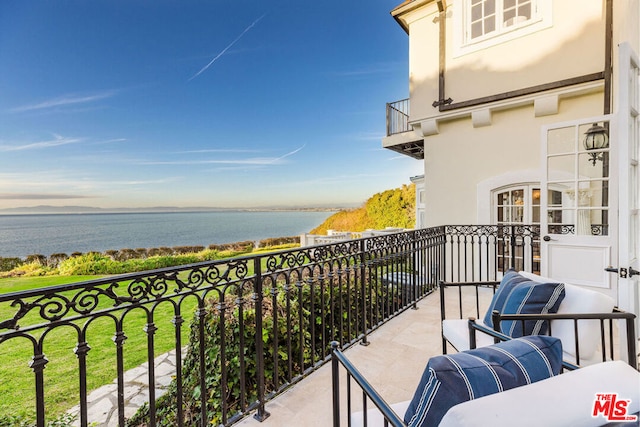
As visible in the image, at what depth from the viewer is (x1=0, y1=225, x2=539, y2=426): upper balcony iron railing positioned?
3.89ft

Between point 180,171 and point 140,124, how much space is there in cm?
638

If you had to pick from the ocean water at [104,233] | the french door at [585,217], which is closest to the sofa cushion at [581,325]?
the french door at [585,217]

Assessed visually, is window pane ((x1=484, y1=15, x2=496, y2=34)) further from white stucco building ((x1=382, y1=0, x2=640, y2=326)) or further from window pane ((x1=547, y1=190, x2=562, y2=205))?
window pane ((x1=547, y1=190, x2=562, y2=205))

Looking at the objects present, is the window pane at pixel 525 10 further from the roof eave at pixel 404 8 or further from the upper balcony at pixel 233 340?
the upper balcony at pixel 233 340

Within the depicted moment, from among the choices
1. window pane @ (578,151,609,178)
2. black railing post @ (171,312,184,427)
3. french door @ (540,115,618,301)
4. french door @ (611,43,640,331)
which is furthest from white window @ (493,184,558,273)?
black railing post @ (171,312,184,427)

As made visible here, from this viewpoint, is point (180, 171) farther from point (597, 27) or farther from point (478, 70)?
point (597, 27)

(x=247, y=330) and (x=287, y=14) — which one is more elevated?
(x=287, y=14)

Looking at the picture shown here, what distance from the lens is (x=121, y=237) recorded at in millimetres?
29047

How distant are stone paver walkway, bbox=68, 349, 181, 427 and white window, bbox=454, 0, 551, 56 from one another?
6478mm

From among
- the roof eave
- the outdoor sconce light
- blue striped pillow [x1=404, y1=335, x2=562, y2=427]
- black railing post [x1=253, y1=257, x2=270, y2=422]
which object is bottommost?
black railing post [x1=253, y1=257, x2=270, y2=422]

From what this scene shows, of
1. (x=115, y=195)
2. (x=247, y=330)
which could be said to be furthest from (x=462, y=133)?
(x=115, y=195)

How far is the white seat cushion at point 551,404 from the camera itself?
64 cm

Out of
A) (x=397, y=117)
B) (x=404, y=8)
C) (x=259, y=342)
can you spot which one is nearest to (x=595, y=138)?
(x=259, y=342)

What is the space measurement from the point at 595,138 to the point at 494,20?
294 cm
